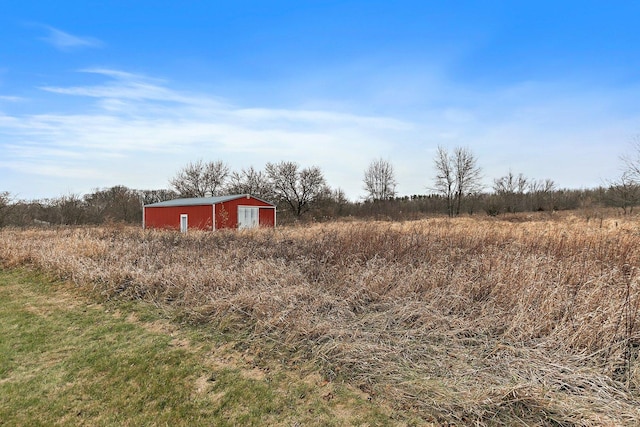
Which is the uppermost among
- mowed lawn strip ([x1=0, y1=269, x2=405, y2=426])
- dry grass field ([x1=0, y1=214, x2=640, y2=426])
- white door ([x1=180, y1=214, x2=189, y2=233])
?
white door ([x1=180, y1=214, x2=189, y2=233])

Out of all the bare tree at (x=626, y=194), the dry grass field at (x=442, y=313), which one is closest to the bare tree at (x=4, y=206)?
the dry grass field at (x=442, y=313)

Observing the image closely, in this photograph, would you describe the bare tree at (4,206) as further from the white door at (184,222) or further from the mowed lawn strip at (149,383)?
the mowed lawn strip at (149,383)

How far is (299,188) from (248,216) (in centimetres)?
1452

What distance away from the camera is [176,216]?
21.0 m

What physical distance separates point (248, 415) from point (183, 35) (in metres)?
9.27

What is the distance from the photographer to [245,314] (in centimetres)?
424

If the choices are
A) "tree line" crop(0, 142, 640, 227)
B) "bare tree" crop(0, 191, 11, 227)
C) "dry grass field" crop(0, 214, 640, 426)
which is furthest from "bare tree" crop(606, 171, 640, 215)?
"bare tree" crop(0, 191, 11, 227)

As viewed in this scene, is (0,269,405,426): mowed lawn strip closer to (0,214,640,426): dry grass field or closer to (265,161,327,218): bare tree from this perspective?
(0,214,640,426): dry grass field

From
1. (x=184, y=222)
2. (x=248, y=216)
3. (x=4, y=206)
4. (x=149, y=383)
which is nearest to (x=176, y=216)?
(x=184, y=222)

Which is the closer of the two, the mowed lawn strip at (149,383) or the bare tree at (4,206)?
the mowed lawn strip at (149,383)

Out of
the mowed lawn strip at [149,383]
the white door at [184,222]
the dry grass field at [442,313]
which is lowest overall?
the mowed lawn strip at [149,383]

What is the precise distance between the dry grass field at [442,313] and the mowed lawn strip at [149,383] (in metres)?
0.27

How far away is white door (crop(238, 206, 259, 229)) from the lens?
19984 mm

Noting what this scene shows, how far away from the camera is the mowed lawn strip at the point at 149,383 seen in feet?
8.57
